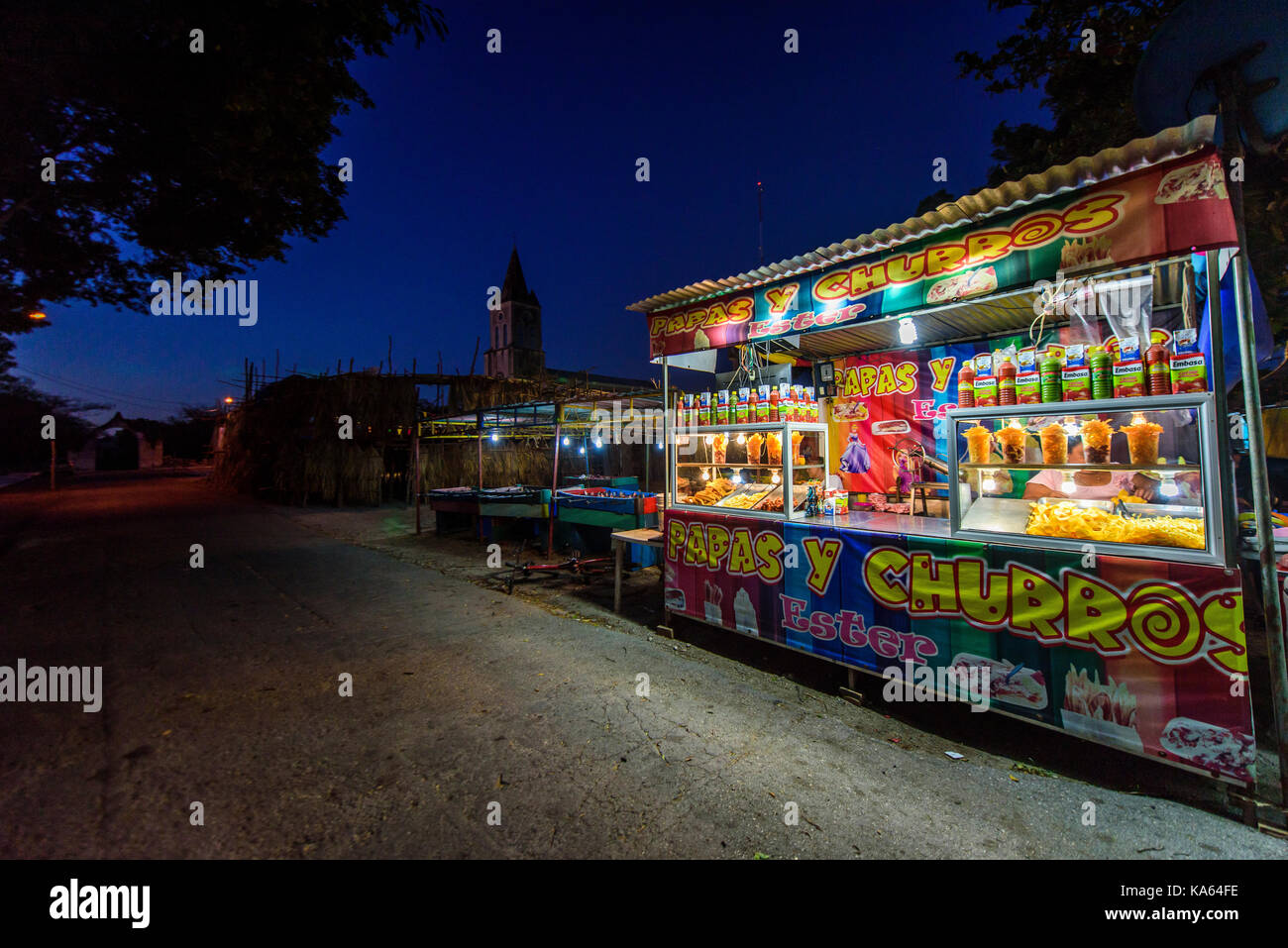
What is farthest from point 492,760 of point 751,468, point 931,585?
point 751,468

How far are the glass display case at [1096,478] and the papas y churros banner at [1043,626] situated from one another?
20cm

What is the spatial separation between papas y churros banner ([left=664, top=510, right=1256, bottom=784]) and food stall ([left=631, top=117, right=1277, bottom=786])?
0.01 meters

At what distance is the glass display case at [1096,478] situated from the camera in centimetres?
310

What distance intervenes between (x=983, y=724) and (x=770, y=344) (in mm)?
4547

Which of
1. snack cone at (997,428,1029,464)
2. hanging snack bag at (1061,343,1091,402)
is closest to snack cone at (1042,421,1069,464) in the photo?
snack cone at (997,428,1029,464)

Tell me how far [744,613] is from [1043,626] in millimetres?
2469

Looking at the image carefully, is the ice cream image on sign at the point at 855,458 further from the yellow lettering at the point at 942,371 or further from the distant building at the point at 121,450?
the distant building at the point at 121,450

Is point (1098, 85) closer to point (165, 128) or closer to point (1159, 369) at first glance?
point (1159, 369)

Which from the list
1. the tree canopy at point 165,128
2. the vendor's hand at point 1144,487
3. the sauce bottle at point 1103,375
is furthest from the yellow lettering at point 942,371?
the tree canopy at point 165,128

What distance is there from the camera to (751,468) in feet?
18.8

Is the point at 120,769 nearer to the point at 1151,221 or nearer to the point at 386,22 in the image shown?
the point at 1151,221

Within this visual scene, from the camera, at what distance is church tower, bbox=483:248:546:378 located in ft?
166

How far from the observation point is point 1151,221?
3117 millimetres
